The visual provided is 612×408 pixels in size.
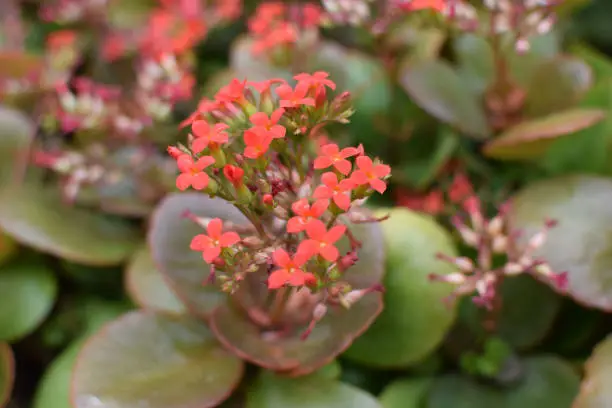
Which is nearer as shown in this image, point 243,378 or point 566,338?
point 243,378

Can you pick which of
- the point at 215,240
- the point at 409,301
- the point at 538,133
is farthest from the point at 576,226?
the point at 215,240

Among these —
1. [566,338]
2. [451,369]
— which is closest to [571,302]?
[566,338]

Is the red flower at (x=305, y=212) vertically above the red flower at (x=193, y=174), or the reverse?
the red flower at (x=193, y=174)

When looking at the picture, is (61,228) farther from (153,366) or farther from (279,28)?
(279,28)

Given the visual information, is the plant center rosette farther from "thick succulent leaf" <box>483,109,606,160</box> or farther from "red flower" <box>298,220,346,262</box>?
"thick succulent leaf" <box>483,109,606,160</box>

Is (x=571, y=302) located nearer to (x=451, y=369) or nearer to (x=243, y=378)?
(x=451, y=369)

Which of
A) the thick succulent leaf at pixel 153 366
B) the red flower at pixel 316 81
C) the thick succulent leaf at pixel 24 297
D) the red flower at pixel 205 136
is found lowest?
the thick succulent leaf at pixel 24 297

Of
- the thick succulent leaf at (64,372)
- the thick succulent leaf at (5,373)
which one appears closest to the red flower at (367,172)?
the thick succulent leaf at (64,372)

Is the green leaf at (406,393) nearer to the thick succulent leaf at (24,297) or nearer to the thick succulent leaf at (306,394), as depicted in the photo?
the thick succulent leaf at (306,394)
